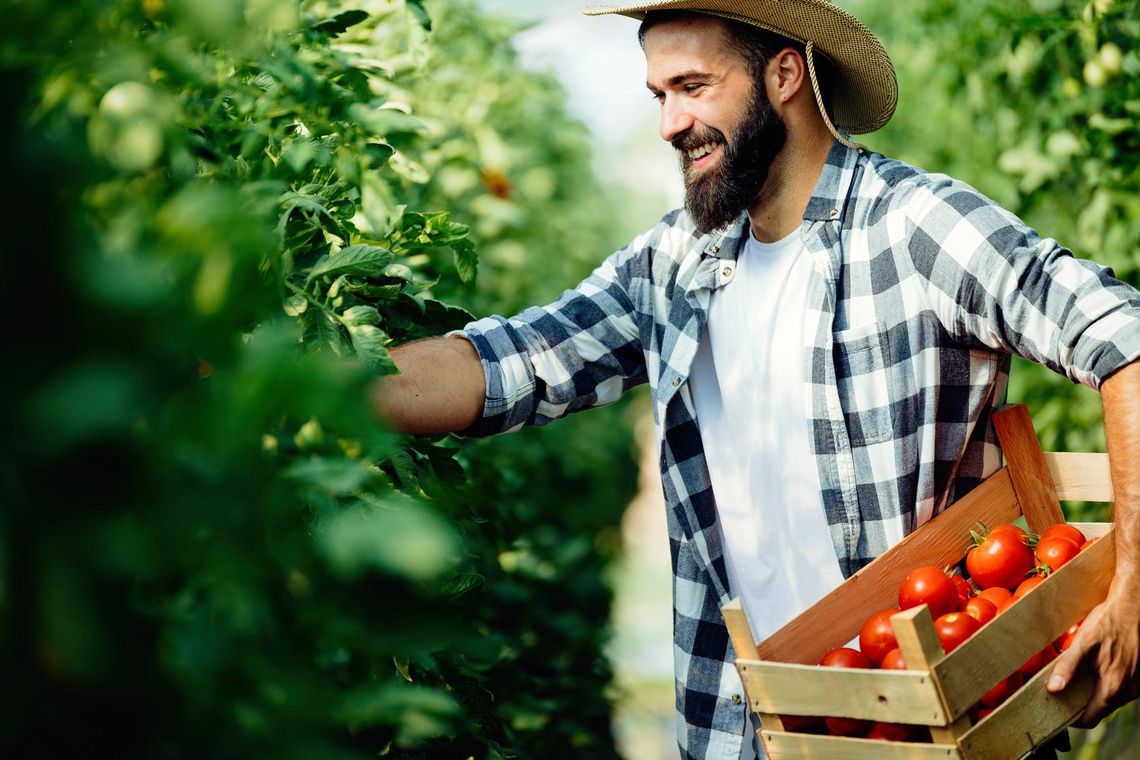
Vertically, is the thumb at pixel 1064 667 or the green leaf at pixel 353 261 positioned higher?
the green leaf at pixel 353 261

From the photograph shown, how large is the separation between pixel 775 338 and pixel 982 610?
670 millimetres

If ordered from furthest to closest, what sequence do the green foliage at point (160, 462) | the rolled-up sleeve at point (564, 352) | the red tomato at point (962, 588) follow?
the rolled-up sleeve at point (564, 352)
the red tomato at point (962, 588)
the green foliage at point (160, 462)

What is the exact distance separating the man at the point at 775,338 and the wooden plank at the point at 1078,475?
116mm

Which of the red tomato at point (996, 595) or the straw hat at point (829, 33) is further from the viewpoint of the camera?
the straw hat at point (829, 33)

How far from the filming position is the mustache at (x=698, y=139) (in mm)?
2254

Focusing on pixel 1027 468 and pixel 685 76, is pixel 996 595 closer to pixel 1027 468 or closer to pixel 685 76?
pixel 1027 468

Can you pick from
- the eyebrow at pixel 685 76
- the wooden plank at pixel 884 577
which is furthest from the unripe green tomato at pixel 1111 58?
the wooden plank at pixel 884 577

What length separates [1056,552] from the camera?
181 cm

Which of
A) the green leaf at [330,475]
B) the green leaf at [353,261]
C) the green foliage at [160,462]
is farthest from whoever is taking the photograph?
the green leaf at [353,261]

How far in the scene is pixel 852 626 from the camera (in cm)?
184

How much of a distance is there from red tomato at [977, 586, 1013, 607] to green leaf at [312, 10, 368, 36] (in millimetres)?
1319

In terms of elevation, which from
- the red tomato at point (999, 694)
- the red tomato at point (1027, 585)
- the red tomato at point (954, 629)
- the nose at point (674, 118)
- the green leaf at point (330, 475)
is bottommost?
the red tomato at point (999, 694)

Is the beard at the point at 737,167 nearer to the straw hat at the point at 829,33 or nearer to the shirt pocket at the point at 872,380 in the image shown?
the straw hat at the point at 829,33

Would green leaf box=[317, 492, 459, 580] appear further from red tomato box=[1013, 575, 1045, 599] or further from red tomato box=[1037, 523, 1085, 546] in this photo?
red tomato box=[1037, 523, 1085, 546]
